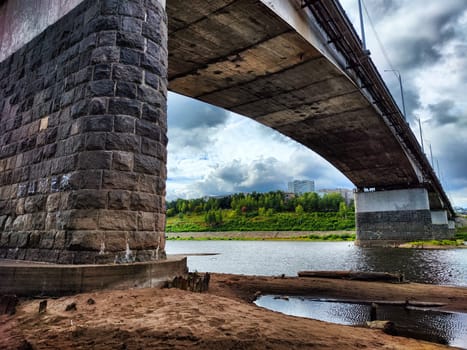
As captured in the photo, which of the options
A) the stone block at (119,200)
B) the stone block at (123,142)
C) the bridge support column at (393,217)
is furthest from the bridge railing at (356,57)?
the bridge support column at (393,217)

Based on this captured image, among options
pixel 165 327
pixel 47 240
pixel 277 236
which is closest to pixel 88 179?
pixel 47 240

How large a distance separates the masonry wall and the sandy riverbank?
3.61 feet

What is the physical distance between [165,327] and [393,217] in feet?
144

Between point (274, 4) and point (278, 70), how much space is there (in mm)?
5358

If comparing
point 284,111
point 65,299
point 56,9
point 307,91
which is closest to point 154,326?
point 65,299

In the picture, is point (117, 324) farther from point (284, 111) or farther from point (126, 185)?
point (284, 111)

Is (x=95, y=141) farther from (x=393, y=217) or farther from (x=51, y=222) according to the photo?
(x=393, y=217)

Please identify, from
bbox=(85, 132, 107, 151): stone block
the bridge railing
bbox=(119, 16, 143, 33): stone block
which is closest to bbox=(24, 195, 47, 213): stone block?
bbox=(85, 132, 107, 151): stone block

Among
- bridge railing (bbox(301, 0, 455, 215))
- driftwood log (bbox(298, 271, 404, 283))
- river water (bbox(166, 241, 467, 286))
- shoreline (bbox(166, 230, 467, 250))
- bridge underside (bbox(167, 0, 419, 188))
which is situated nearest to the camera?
driftwood log (bbox(298, 271, 404, 283))

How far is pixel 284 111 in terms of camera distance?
2414 centimetres

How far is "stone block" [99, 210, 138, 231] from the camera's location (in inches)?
219

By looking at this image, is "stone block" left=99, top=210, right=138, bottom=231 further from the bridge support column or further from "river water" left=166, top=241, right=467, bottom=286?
the bridge support column

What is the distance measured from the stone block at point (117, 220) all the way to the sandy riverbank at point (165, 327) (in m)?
1.09

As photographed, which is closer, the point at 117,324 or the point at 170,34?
the point at 117,324
